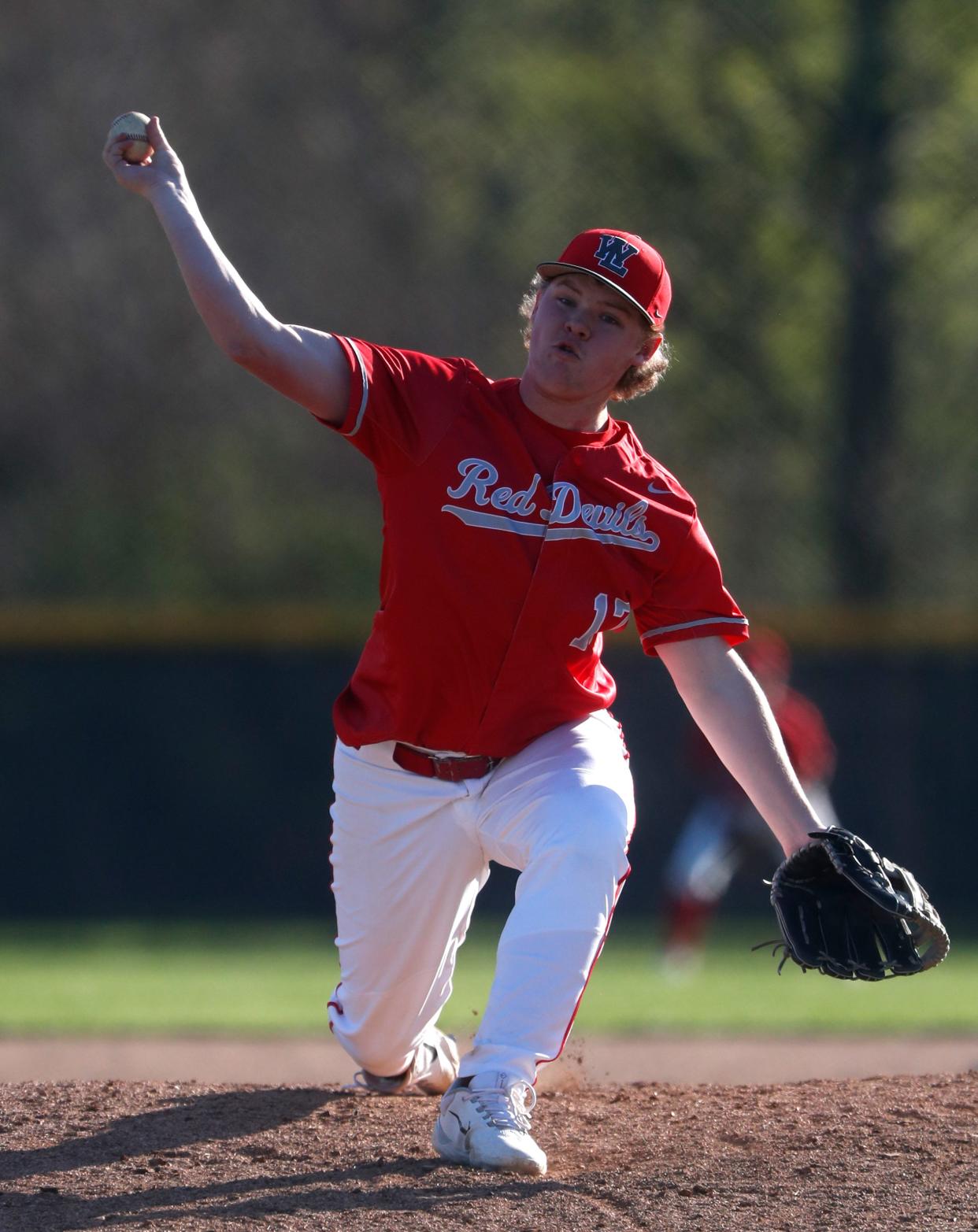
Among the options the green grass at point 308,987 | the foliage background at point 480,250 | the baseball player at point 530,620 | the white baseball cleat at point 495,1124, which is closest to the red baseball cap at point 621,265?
the baseball player at point 530,620

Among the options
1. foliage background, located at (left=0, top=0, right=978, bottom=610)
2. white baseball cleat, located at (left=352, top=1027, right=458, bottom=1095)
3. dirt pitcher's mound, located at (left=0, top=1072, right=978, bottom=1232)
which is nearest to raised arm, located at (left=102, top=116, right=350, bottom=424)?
dirt pitcher's mound, located at (left=0, top=1072, right=978, bottom=1232)

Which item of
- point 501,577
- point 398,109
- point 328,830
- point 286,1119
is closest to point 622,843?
point 501,577

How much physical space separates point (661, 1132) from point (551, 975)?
22.4 inches

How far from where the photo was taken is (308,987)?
770 cm

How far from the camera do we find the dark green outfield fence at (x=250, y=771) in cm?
977

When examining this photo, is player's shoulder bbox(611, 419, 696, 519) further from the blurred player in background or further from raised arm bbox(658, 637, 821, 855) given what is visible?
the blurred player in background

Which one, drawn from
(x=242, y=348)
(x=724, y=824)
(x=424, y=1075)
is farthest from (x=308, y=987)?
(x=242, y=348)

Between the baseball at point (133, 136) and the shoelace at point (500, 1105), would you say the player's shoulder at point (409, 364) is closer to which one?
the baseball at point (133, 136)

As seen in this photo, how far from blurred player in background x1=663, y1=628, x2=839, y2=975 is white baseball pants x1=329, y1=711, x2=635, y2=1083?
185 inches

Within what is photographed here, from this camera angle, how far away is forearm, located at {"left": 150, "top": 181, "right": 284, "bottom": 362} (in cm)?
275

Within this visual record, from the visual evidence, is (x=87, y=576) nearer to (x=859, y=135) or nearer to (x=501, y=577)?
(x=859, y=135)

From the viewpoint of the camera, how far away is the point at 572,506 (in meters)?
3.15

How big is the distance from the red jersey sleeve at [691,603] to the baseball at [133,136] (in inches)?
48.5

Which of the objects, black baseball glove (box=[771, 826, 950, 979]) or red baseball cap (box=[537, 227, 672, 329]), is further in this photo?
red baseball cap (box=[537, 227, 672, 329])
